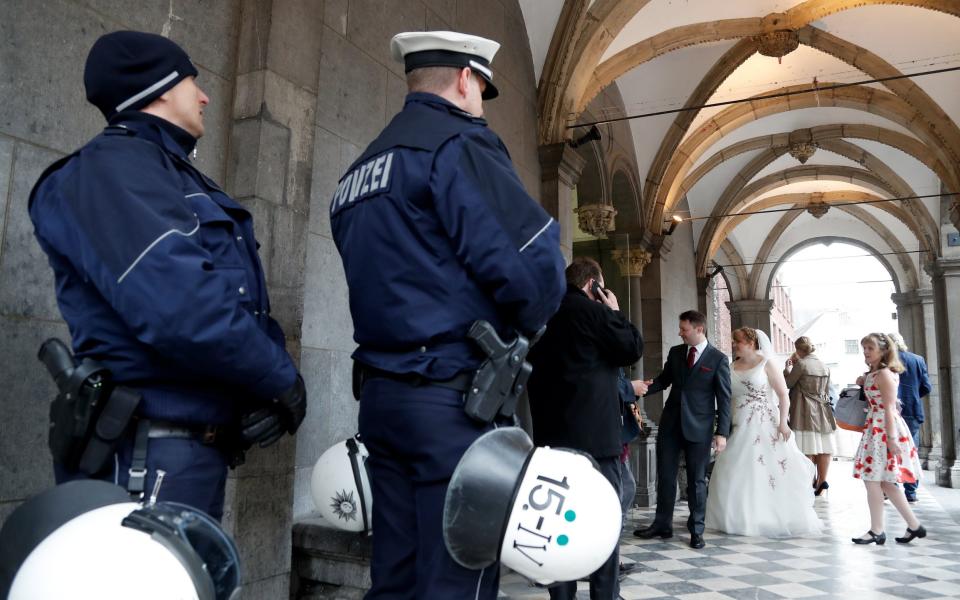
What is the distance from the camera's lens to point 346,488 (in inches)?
110

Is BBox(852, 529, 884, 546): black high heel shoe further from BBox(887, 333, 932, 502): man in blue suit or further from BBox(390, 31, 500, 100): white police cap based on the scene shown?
BBox(390, 31, 500, 100): white police cap

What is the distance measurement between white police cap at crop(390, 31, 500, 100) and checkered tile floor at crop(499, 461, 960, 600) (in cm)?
276

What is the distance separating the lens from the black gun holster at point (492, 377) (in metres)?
1.56

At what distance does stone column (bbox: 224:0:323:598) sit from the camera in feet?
9.14

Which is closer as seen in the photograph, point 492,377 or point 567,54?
point 492,377

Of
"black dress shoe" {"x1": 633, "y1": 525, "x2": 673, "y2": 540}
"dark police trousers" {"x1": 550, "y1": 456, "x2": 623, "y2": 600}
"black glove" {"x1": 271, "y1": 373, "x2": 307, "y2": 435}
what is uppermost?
"black glove" {"x1": 271, "y1": 373, "x2": 307, "y2": 435}

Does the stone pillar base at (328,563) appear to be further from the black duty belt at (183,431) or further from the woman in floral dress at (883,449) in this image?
the woman in floral dress at (883,449)

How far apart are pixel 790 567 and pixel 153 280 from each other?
4447mm

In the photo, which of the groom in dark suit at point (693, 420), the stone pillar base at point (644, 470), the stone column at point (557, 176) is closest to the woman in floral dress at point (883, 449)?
the groom in dark suit at point (693, 420)

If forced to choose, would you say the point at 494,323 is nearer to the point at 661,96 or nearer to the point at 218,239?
the point at 218,239

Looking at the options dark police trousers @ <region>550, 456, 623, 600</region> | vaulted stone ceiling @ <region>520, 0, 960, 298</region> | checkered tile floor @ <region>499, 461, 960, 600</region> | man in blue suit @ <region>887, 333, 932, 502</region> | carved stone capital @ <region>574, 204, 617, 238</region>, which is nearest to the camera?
dark police trousers @ <region>550, 456, 623, 600</region>

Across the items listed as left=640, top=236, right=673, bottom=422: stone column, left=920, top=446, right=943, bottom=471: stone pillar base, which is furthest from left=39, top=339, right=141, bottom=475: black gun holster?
left=920, top=446, right=943, bottom=471: stone pillar base

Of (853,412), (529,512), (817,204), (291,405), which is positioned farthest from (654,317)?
(529,512)

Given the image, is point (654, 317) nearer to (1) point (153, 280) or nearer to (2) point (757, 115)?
(2) point (757, 115)
